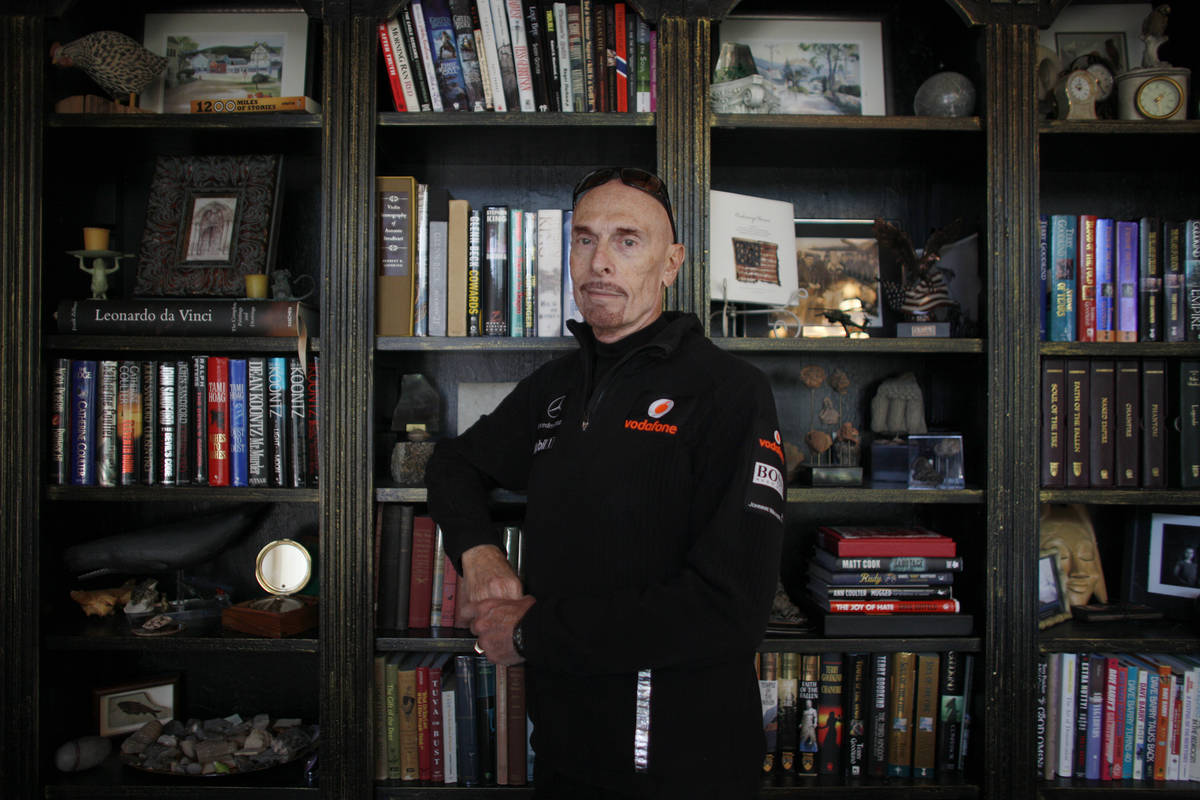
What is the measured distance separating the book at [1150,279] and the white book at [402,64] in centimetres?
170

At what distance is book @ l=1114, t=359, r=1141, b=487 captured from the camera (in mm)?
1803

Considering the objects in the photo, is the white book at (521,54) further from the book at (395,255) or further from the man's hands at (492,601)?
the man's hands at (492,601)

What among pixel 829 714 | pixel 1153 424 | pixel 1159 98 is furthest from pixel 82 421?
pixel 1159 98

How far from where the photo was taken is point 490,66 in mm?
1819

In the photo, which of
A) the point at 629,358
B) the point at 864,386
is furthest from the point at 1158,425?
the point at 629,358

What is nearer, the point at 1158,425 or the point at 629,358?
the point at 629,358

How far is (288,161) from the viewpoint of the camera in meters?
2.13

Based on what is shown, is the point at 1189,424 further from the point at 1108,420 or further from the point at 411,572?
the point at 411,572

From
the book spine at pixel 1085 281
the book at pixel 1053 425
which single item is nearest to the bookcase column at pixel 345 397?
the book at pixel 1053 425

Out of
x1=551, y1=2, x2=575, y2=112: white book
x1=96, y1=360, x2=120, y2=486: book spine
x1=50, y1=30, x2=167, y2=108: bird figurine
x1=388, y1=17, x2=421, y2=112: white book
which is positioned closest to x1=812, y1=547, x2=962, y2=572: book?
x1=551, y1=2, x2=575, y2=112: white book

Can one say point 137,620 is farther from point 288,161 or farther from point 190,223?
point 288,161

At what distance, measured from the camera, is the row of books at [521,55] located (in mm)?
1801

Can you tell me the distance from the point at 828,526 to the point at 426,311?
116 centimetres

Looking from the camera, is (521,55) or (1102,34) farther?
(1102,34)
